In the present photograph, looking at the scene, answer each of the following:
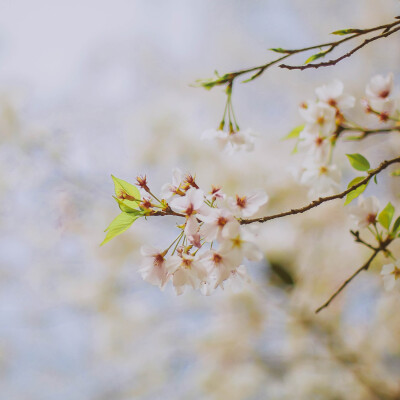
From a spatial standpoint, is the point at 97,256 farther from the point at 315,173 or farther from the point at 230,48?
the point at 315,173

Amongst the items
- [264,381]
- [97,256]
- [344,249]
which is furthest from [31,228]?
[344,249]

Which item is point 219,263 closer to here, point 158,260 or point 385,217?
point 158,260

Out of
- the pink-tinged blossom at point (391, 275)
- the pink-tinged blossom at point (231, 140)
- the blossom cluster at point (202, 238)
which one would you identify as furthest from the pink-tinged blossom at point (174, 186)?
the pink-tinged blossom at point (391, 275)

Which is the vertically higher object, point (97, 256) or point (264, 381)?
point (97, 256)

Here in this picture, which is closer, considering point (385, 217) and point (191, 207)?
point (191, 207)

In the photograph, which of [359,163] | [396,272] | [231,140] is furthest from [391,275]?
[231,140]

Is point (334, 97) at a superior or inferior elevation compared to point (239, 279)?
superior

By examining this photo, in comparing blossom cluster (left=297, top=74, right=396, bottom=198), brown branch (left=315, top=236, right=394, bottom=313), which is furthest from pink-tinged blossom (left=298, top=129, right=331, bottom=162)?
brown branch (left=315, top=236, right=394, bottom=313)
